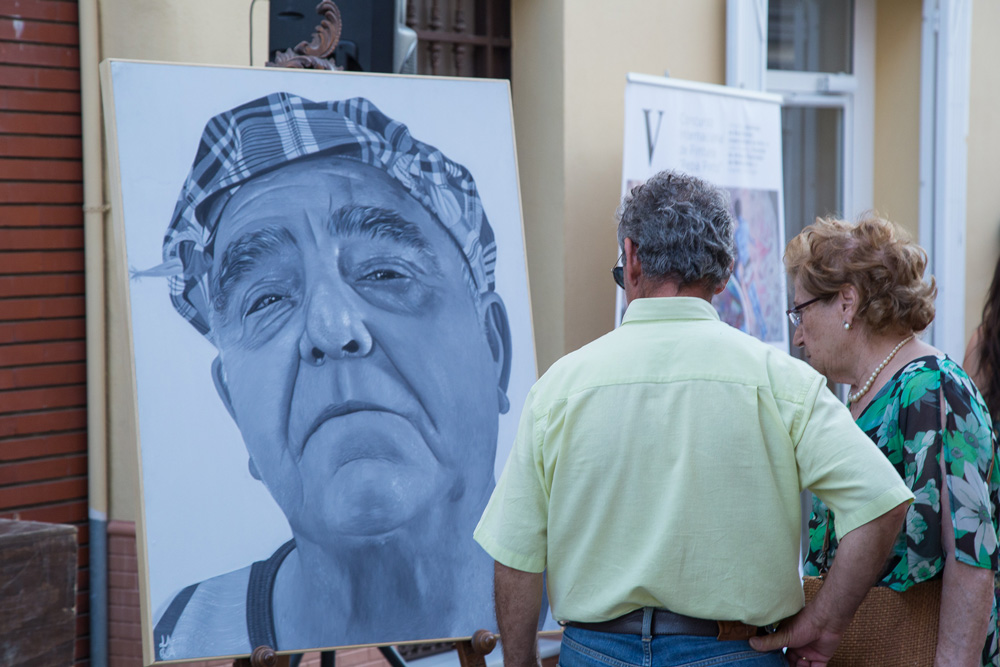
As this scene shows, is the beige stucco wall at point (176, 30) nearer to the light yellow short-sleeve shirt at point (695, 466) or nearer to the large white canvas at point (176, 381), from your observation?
the large white canvas at point (176, 381)

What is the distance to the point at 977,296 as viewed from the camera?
197 inches

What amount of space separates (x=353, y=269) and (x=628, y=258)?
882mm

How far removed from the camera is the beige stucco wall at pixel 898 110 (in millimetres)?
4891

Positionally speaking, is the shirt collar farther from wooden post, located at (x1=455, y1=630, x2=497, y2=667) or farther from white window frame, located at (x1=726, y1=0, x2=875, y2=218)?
white window frame, located at (x1=726, y1=0, x2=875, y2=218)

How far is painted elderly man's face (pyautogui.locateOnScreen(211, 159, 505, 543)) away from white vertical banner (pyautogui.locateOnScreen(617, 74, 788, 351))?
113 cm

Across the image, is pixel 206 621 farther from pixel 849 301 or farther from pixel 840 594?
pixel 849 301

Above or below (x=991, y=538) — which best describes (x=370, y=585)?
below

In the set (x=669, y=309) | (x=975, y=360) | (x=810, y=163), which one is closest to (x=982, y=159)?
(x=810, y=163)

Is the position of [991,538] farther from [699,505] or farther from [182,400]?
A: [182,400]

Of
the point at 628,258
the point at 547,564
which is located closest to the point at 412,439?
the point at 547,564

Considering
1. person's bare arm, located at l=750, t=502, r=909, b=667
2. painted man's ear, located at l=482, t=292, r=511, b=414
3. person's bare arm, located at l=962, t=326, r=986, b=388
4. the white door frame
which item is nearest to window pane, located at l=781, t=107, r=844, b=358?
the white door frame

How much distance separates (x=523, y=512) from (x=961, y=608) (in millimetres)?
759

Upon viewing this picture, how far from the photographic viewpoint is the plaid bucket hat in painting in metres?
2.20

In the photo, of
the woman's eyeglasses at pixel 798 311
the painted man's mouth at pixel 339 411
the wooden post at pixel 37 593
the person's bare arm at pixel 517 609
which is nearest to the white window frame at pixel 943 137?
the woman's eyeglasses at pixel 798 311
